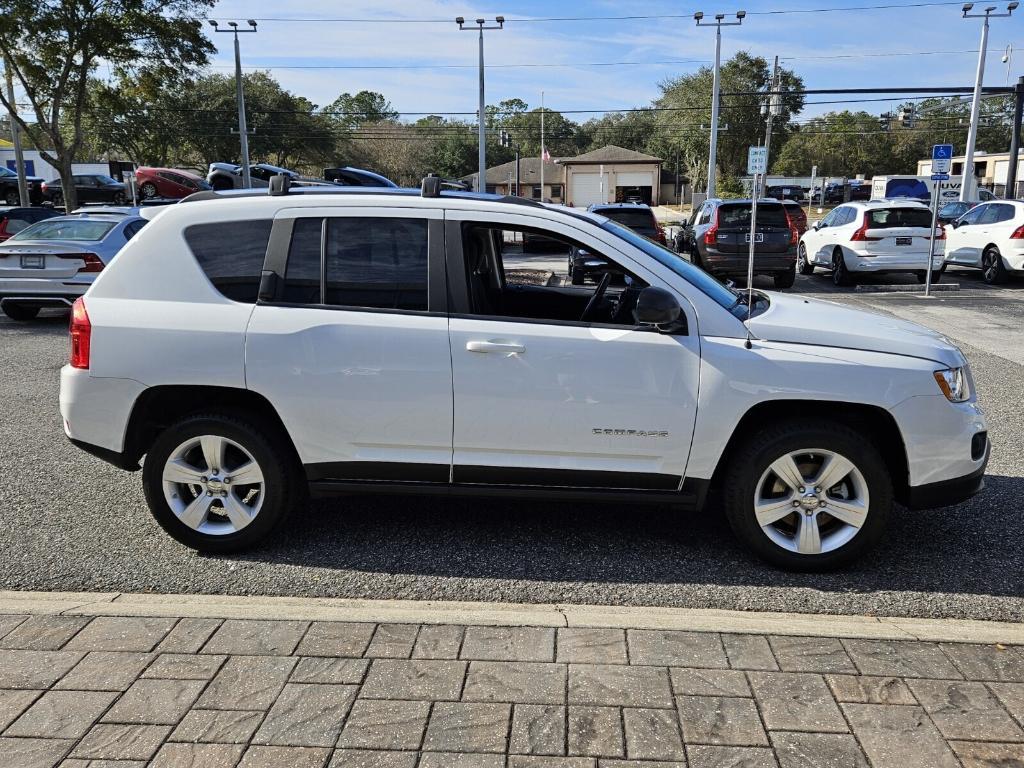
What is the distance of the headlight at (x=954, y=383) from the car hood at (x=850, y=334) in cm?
4

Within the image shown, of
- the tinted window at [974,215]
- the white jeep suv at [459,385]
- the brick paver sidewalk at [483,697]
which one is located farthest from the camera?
the tinted window at [974,215]

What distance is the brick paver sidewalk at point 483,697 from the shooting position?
2768mm

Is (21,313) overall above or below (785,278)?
below

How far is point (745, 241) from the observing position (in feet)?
55.5

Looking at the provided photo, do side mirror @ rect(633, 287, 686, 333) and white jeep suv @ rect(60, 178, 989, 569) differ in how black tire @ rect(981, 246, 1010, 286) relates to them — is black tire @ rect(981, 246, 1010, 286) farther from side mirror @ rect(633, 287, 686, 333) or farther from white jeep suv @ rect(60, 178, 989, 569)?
side mirror @ rect(633, 287, 686, 333)

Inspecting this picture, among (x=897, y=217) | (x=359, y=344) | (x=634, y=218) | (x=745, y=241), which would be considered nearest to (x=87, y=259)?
(x=359, y=344)

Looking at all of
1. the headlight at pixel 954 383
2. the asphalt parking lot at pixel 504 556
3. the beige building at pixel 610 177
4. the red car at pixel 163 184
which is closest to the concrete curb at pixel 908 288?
the asphalt parking lot at pixel 504 556

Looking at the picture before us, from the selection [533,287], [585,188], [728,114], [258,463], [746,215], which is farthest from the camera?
[585,188]

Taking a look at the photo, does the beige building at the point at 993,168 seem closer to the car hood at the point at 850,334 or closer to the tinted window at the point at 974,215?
the tinted window at the point at 974,215

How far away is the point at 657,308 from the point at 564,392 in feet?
1.96

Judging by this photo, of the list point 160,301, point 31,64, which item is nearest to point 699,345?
point 160,301

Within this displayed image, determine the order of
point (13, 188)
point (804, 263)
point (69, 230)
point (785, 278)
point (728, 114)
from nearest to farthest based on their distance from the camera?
point (69, 230)
point (785, 278)
point (804, 263)
point (13, 188)
point (728, 114)

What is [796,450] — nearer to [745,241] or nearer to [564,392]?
[564,392]

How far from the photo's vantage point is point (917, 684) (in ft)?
10.3
